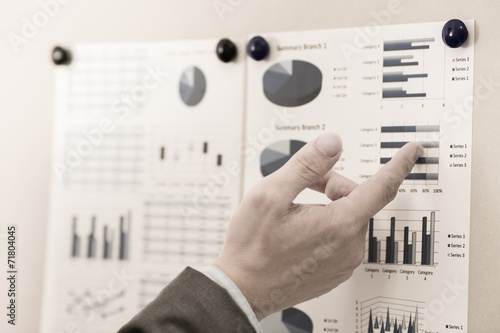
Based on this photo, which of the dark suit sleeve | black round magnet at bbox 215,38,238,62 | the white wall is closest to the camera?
the dark suit sleeve

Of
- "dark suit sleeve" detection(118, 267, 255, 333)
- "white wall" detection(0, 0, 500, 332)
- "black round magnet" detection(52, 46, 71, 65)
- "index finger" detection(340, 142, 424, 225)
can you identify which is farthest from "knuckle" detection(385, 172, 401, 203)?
"black round magnet" detection(52, 46, 71, 65)

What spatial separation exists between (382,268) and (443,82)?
25cm

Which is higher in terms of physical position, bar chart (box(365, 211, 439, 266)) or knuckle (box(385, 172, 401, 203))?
knuckle (box(385, 172, 401, 203))

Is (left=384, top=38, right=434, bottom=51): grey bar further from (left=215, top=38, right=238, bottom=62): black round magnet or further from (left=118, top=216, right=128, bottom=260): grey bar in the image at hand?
(left=118, top=216, right=128, bottom=260): grey bar

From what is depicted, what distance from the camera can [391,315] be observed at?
2.15 feet

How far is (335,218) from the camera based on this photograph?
22.2 inches

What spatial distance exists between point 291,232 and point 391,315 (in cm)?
20

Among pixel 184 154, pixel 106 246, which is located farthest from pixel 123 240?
pixel 184 154

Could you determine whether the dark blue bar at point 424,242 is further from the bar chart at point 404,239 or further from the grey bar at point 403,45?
the grey bar at point 403,45

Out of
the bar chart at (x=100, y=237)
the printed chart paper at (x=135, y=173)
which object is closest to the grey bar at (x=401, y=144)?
the printed chart paper at (x=135, y=173)

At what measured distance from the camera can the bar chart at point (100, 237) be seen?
79 centimetres

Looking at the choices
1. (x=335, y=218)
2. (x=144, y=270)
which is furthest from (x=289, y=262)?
(x=144, y=270)

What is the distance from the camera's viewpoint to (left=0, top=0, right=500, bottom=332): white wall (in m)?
0.63

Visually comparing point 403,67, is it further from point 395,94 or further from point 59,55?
point 59,55
